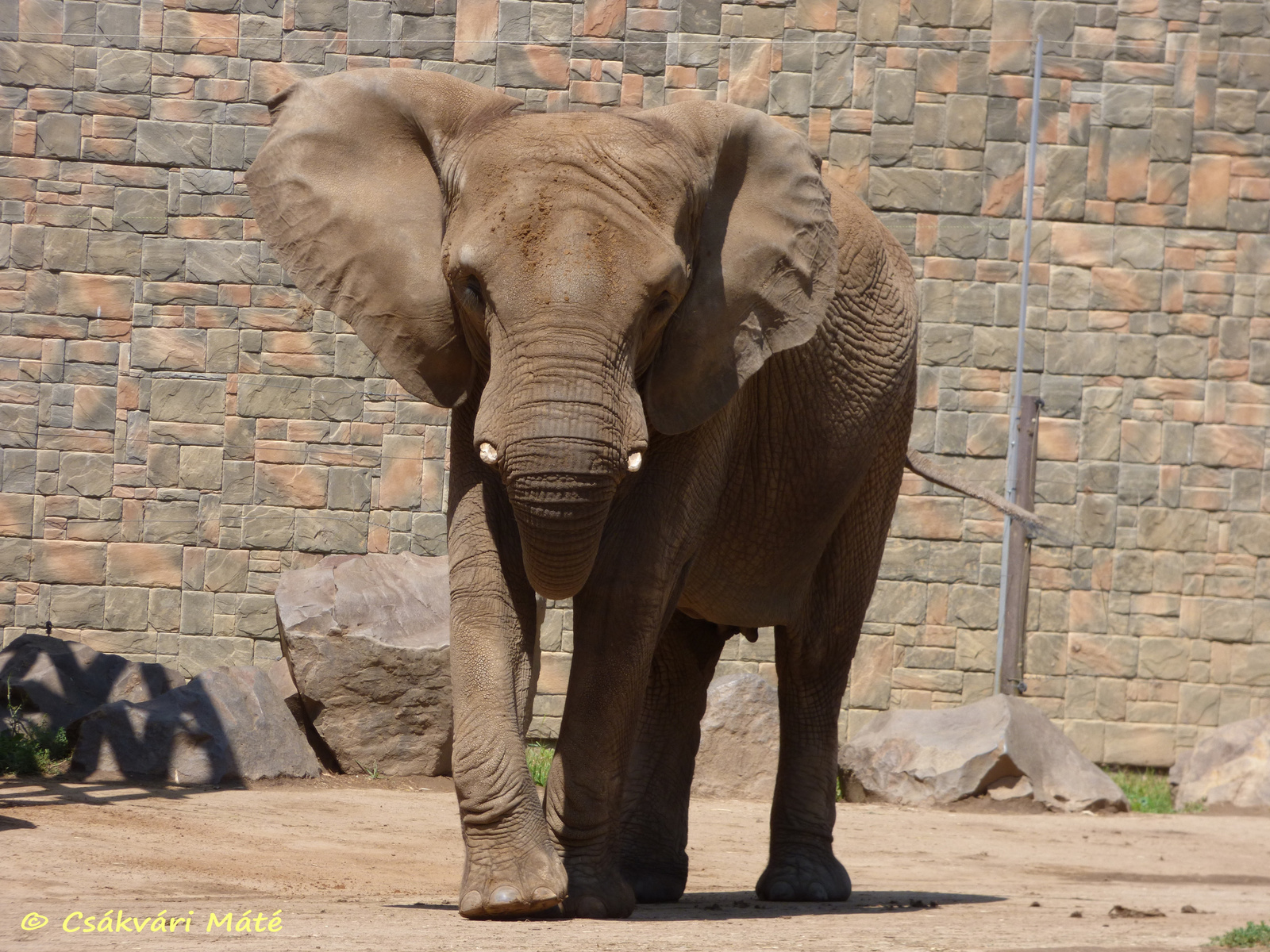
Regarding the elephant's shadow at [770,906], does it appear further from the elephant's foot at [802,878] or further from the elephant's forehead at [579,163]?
the elephant's forehead at [579,163]

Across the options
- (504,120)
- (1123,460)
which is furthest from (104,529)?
(504,120)

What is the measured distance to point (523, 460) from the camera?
187 inches

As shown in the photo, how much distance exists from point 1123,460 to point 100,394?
7.44m

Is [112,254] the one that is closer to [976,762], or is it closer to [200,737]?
[200,737]

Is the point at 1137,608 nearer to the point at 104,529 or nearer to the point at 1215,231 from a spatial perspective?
the point at 1215,231

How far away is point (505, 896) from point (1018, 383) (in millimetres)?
8895

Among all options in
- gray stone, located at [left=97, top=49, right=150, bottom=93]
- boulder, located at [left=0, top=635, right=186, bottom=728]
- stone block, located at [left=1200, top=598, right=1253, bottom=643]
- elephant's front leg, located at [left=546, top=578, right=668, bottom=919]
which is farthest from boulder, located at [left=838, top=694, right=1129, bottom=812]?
gray stone, located at [left=97, top=49, right=150, bottom=93]

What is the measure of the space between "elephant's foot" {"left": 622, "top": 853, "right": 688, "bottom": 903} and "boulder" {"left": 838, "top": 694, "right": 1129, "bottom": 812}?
4.98m

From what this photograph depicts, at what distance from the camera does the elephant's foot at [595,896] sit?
532 centimetres

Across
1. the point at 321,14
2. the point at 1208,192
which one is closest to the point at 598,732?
the point at 321,14

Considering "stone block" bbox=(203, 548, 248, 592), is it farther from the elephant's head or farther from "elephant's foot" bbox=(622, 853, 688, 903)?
the elephant's head

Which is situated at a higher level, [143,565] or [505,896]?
[143,565]

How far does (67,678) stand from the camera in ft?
34.4

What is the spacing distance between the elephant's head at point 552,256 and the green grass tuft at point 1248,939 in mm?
2186
